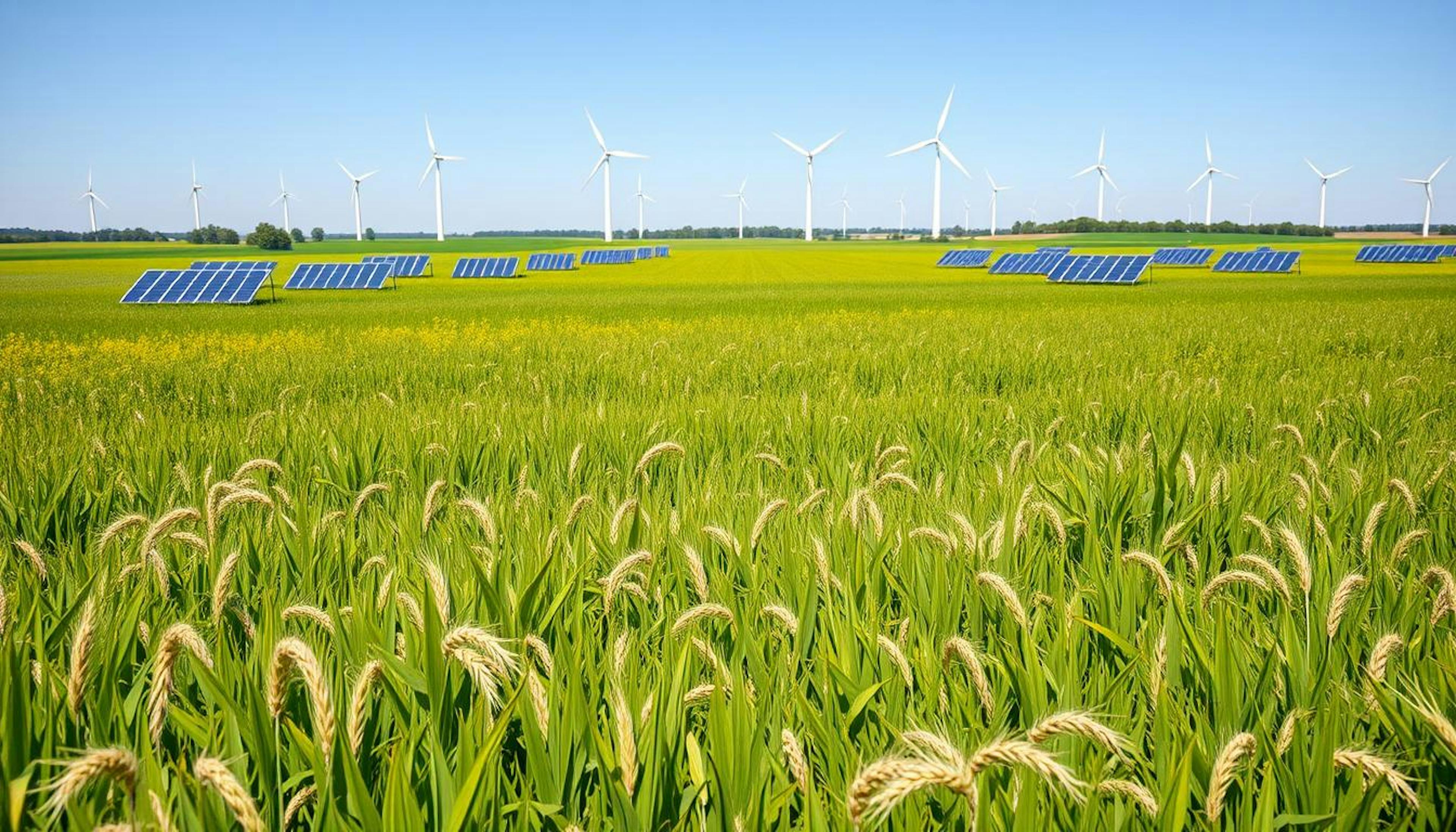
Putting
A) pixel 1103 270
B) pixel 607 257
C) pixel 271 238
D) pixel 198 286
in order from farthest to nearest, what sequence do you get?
pixel 271 238
pixel 607 257
pixel 1103 270
pixel 198 286

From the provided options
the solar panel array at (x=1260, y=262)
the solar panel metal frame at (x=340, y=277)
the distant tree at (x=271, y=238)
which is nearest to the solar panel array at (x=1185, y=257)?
the solar panel array at (x=1260, y=262)

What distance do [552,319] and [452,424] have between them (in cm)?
2016

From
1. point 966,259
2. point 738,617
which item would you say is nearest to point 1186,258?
point 966,259

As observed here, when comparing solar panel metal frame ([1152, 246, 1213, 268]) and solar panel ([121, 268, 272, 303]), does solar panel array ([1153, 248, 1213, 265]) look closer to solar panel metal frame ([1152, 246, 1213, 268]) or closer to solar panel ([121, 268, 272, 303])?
solar panel metal frame ([1152, 246, 1213, 268])

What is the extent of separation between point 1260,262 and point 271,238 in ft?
447

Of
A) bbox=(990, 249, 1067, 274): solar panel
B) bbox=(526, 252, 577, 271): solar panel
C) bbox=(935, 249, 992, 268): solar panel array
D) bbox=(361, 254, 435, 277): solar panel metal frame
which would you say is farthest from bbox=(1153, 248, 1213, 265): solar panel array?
bbox=(361, 254, 435, 277): solar panel metal frame

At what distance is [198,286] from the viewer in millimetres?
37625

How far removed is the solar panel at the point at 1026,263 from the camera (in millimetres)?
64625

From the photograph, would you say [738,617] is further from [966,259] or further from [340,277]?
[966,259]

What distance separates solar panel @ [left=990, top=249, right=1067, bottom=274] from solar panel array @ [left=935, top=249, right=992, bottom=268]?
20.2 feet

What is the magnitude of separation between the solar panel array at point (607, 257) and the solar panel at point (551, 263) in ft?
18.3

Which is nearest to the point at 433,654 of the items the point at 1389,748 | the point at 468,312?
the point at 1389,748

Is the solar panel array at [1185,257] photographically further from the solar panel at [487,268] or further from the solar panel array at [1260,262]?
the solar panel at [487,268]

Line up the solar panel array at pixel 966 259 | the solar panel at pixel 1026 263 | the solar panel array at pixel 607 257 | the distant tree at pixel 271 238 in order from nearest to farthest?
the solar panel at pixel 1026 263 < the solar panel array at pixel 966 259 < the solar panel array at pixel 607 257 < the distant tree at pixel 271 238
